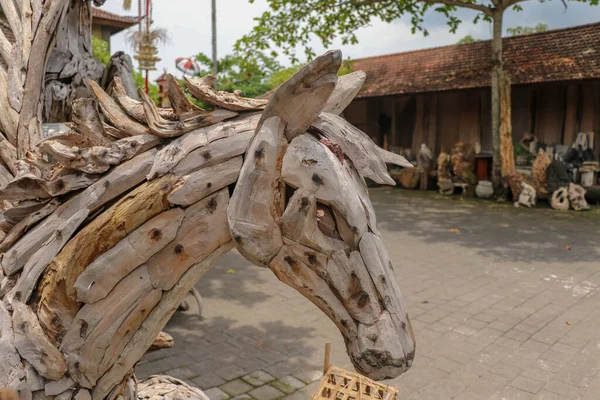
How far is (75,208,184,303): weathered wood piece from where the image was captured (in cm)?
133

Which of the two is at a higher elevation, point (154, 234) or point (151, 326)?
point (154, 234)

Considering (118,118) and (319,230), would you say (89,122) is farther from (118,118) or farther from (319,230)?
(319,230)

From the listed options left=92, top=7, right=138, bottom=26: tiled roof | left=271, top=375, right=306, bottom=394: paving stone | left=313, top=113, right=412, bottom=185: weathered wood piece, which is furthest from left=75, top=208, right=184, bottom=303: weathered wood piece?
left=92, top=7, right=138, bottom=26: tiled roof

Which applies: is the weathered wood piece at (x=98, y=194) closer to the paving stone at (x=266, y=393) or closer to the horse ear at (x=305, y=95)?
the horse ear at (x=305, y=95)

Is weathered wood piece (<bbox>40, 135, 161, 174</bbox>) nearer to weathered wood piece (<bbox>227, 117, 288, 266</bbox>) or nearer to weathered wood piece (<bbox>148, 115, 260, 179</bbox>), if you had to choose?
weathered wood piece (<bbox>148, 115, 260, 179</bbox>)

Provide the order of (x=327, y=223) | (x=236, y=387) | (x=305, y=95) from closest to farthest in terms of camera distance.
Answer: (x=305, y=95)
(x=327, y=223)
(x=236, y=387)

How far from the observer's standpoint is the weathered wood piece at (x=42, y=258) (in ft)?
4.50

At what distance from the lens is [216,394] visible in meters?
3.58

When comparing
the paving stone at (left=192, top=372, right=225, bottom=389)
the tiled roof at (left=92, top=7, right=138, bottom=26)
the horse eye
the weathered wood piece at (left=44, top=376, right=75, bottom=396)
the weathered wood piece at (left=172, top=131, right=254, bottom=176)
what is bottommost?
the paving stone at (left=192, top=372, right=225, bottom=389)

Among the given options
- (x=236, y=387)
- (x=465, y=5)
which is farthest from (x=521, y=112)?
(x=236, y=387)

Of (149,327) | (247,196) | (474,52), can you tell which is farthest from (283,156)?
(474,52)

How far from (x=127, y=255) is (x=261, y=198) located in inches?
17.6

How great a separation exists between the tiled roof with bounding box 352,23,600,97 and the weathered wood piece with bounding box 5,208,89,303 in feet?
44.4

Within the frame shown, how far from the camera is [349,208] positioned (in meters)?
1.21
